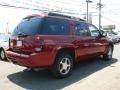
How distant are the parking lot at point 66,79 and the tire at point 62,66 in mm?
180

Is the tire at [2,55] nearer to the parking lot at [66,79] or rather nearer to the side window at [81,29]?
the parking lot at [66,79]

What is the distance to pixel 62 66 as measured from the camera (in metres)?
7.37

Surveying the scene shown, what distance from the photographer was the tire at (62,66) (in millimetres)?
7121

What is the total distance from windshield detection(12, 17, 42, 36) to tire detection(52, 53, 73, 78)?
1.11 m

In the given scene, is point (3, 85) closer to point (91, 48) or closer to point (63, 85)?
point (63, 85)

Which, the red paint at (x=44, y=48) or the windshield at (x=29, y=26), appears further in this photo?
the windshield at (x=29, y=26)

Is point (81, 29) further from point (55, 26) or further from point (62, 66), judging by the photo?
point (62, 66)

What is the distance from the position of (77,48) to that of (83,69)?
47.7 inches

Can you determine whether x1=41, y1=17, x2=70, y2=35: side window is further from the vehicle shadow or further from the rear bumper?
the vehicle shadow

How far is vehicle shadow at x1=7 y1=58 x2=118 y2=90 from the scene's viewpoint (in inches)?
260

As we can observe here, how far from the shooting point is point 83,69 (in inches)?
351

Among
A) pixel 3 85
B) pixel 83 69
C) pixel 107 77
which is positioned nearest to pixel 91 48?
pixel 83 69

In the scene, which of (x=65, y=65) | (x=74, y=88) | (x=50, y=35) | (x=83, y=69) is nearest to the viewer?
(x=74, y=88)

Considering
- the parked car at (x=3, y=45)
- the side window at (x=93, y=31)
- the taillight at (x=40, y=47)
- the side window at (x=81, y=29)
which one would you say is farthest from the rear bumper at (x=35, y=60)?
the parked car at (x=3, y=45)
